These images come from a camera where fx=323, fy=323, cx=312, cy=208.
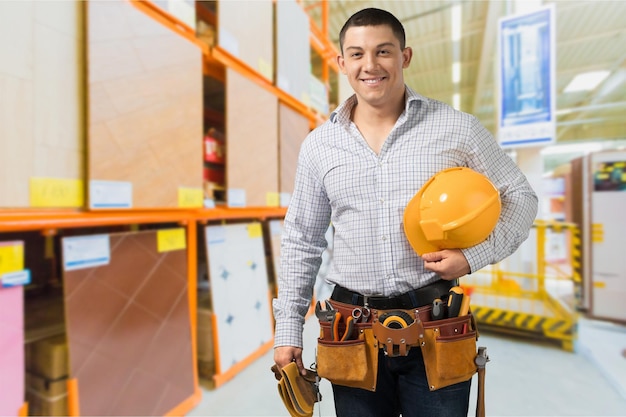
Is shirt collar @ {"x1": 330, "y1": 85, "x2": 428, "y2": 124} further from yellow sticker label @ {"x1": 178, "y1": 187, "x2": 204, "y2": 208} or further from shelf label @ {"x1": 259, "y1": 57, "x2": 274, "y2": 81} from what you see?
shelf label @ {"x1": 259, "y1": 57, "x2": 274, "y2": 81}

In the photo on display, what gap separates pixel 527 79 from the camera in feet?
A: 12.3

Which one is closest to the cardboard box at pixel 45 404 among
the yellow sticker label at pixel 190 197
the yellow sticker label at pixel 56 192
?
the yellow sticker label at pixel 56 192

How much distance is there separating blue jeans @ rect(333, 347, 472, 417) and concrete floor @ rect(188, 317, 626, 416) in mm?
806

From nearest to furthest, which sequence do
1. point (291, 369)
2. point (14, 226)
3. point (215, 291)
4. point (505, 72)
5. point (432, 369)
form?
point (432, 369) → point (291, 369) → point (14, 226) → point (215, 291) → point (505, 72)

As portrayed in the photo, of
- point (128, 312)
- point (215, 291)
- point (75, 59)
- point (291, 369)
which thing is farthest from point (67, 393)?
point (75, 59)

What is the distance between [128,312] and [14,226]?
72cm

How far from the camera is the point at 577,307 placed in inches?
157

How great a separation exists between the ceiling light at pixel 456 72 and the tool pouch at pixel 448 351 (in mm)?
9822

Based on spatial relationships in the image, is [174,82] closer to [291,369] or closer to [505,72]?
[291,369]

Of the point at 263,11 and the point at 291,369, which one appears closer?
the point at 291,369

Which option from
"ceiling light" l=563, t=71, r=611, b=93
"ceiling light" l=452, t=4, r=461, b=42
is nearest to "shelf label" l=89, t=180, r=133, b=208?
"ceiling light" l=452, t=4, r=461, b=42

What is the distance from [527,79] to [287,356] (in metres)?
4.18

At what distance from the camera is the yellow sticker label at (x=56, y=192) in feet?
4.52

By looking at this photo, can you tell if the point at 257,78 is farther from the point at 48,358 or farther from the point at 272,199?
the point at 48,358
